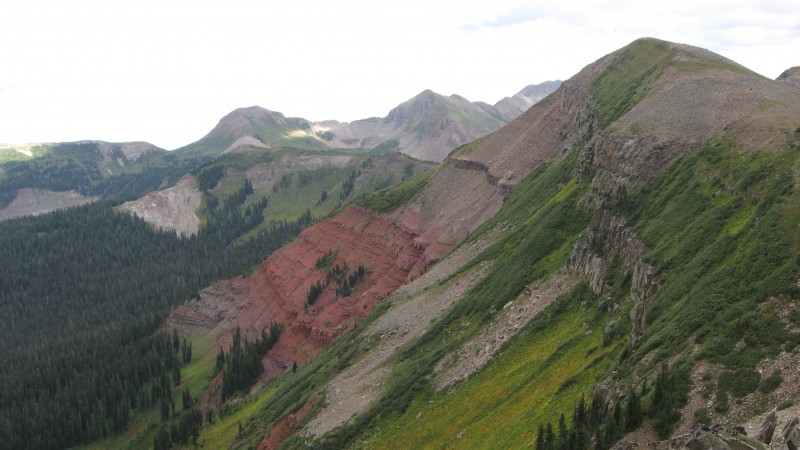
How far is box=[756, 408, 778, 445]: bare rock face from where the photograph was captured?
22359 millimetres

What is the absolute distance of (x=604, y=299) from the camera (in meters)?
50.0

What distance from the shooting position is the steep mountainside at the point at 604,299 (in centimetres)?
3056

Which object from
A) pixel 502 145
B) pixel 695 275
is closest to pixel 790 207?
pixel 695 275

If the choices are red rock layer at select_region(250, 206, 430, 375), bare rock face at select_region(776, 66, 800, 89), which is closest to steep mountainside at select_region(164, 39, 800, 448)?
red rock layer at select_region(250, 206, 430, 375)

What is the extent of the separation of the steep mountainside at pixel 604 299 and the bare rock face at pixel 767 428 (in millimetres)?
1269

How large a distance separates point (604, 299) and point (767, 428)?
2757 cm

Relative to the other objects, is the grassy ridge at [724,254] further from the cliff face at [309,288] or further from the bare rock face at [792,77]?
the cliff face at [309,288]

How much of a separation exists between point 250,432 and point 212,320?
8927 cm

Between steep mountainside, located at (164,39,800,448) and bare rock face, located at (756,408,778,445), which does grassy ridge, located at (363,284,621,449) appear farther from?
bare rock face, located at (756,408,778,445)

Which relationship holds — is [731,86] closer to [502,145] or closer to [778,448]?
[778,448]

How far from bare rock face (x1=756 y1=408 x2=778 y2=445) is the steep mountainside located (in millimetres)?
1269

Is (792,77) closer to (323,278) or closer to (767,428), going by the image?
(767,428)

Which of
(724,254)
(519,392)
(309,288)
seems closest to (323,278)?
(309,288)

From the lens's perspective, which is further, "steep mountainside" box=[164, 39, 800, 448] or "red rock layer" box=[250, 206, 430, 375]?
"red rock layer" box=[250, 206, 430, 375]
